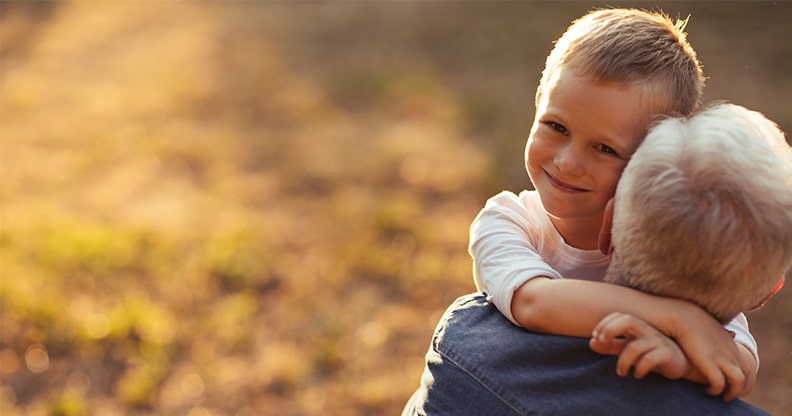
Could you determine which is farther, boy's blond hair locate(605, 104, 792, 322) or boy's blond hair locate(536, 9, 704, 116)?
boy's blond hair locate(536, 9, 704, 116)

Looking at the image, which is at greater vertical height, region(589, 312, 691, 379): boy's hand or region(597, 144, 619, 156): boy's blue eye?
region(597, 144, 619, 156): boy's blue eye

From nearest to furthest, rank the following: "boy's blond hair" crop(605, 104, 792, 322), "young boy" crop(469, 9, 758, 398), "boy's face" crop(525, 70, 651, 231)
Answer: "boy's blond hair" crop(605, 104, 792, 322) → "young boy" crop(469, 9, 758, 398) → "boy's face" crop(525, 70, 651, 231)

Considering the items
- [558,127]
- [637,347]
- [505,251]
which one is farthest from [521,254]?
[637,347]

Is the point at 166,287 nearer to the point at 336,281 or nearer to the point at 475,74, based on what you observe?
the point at 336,281

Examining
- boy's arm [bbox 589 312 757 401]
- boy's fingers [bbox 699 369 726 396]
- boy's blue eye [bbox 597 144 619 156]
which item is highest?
boy's blue eye [bbox 597 144 619 156]

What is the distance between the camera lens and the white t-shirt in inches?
63.3

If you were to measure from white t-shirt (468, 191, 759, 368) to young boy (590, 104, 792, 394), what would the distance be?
0.21 m

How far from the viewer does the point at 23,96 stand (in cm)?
800

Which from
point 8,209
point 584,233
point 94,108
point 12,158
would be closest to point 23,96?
point 94,108

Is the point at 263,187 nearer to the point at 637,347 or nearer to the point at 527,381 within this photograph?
the point at 527,381

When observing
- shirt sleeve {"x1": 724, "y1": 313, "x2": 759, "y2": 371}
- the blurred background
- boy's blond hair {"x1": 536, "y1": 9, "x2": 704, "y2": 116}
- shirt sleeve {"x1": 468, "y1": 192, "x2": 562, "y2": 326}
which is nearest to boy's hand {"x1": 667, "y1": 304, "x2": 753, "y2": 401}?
shirt sleeve {"x1": 724, "y1": 313, "x2": 759, "y2": 371}

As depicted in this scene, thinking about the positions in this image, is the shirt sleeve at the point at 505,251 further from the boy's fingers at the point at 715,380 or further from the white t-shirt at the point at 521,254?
the boy's fingers at the point at 715,380

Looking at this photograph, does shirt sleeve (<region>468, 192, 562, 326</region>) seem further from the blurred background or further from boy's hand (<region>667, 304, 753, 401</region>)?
the blurred background

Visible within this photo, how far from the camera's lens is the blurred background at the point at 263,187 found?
14.4 ft
